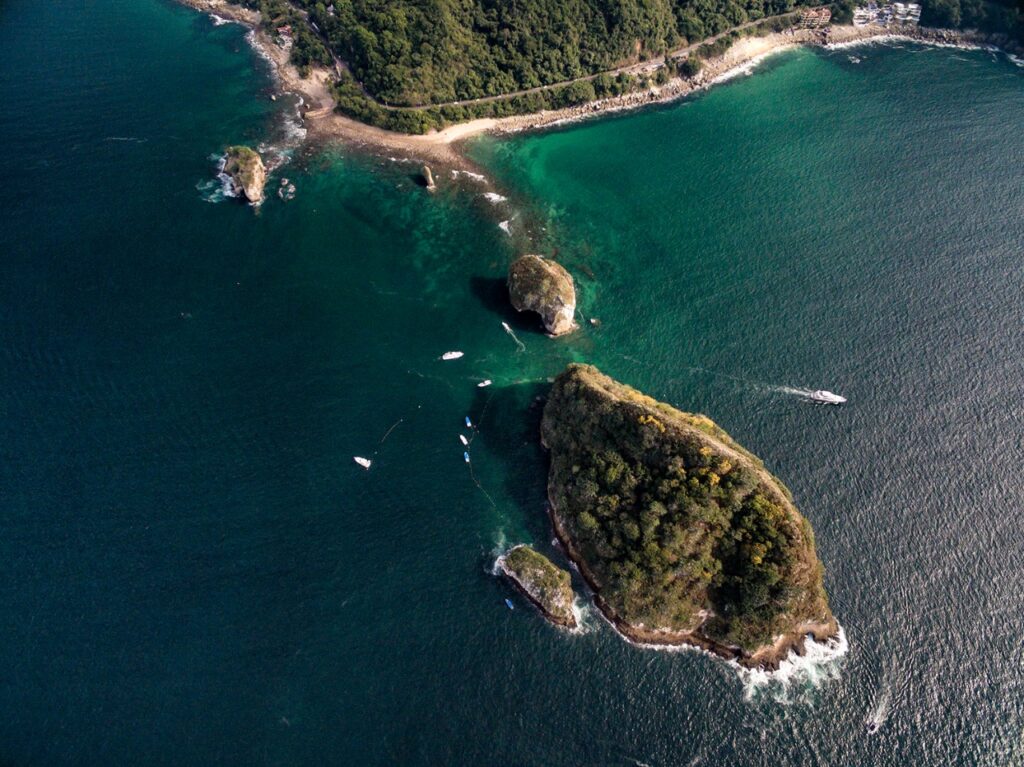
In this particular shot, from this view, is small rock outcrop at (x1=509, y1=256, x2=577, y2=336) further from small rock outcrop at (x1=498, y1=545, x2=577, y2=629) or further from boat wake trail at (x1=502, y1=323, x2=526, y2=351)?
small rock outcrop at (x1=498, y1=545, x2=577, y2=629)

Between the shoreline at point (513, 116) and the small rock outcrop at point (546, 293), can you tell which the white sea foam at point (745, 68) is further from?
the small rock outcrop at point (546, 293)

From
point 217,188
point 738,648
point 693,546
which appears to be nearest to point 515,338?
point 693,546

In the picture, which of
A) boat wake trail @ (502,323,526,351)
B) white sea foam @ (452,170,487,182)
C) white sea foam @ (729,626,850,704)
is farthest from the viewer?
white sea foam @ (452,170,487,182)

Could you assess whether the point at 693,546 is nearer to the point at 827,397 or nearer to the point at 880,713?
the point at 880,713

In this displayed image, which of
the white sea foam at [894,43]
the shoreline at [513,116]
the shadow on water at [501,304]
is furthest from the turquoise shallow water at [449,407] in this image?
the white sea foam at [894,43]

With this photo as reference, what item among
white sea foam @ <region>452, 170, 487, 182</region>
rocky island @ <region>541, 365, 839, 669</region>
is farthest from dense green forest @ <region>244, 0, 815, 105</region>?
rocky island @ <region>541, 365, 839, 669</region>

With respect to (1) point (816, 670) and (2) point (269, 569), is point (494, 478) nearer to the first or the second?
(2) point (269, 569)
